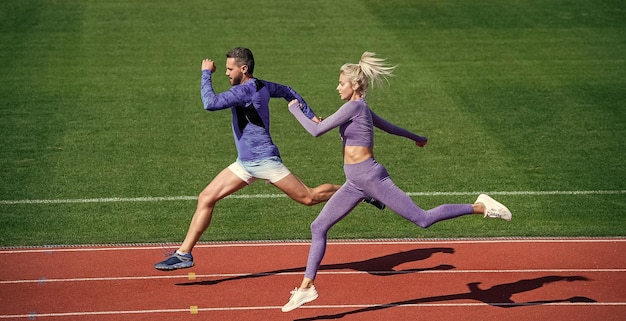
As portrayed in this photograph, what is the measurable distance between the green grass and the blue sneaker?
191 cm

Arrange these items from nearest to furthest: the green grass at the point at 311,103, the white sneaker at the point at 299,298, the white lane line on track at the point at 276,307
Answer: the white sneaker at the point at 299,298
the white lane line on track at the point at 276,307
the green grass at the point at 311,103

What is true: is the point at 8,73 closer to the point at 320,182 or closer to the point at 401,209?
the point at 320,182

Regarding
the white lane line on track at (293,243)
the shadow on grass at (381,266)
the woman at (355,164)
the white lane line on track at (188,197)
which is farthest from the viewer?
the white lane line on track at (188,197)

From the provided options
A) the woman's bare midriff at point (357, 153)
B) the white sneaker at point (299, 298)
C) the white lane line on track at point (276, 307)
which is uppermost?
the woman's bare midriff at point (357, 153)

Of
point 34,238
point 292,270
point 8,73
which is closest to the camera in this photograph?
point 292,270

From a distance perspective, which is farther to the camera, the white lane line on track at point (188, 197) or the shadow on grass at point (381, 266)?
the white lane line on track at point (188, 197)

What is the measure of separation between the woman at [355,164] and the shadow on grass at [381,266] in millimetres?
1446

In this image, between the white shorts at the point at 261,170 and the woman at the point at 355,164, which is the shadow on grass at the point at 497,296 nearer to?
the woman at the point at 355,164

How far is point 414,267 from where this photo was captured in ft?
38.5

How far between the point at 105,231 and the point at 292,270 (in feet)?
8.93

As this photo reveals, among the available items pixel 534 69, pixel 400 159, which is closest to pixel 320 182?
pixel 400 159

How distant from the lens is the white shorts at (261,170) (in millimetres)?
10688

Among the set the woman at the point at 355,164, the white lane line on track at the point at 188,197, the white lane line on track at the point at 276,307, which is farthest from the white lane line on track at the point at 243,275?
the white lane line on track at the point at 188,197

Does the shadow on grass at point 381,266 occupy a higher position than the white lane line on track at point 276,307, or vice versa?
the shadow on grass at point 381,266
